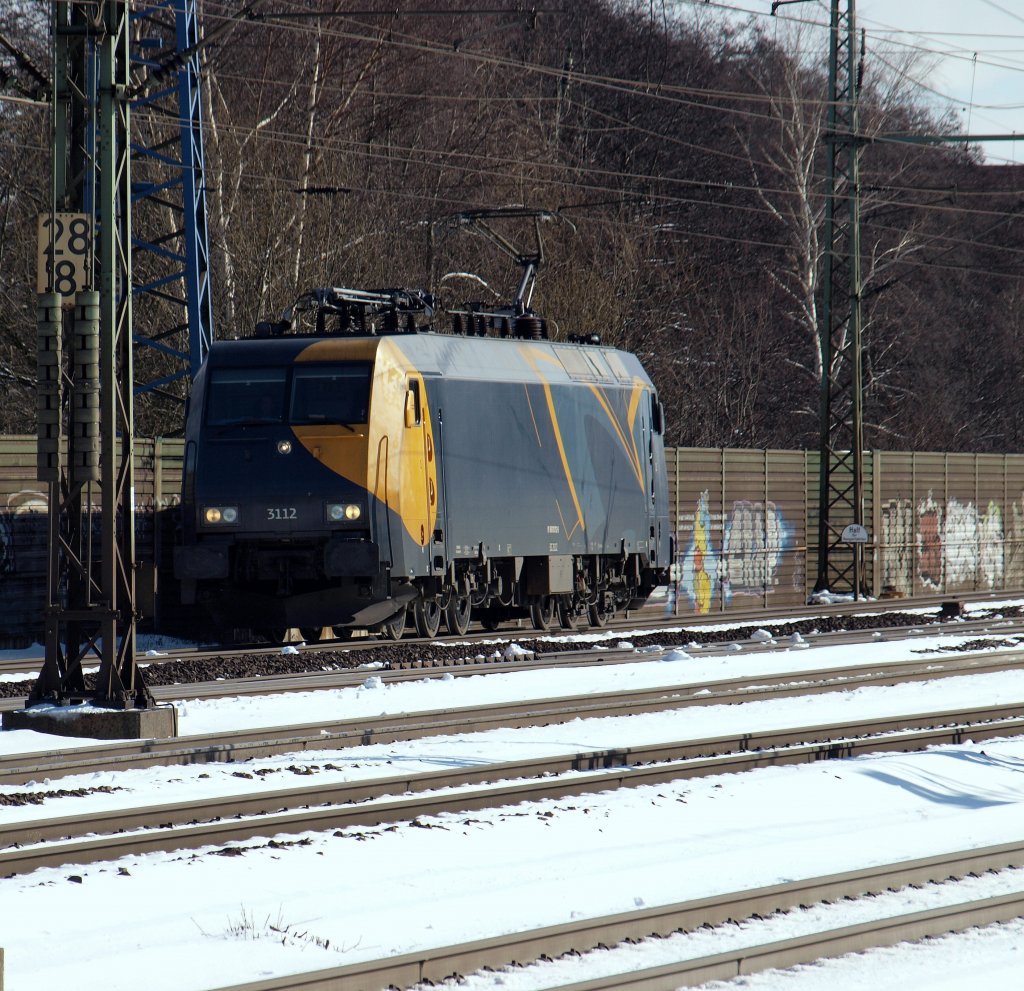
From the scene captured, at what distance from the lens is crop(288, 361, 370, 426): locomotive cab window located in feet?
60.3

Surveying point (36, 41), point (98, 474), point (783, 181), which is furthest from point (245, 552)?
point (783, 181)

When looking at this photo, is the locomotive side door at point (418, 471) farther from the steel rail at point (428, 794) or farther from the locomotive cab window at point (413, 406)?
the steel rail at point (428, 794)

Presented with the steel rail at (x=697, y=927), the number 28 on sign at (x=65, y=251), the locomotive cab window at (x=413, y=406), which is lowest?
the steel rail at (x=697, y=927)

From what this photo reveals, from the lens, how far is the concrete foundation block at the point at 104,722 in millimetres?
12047

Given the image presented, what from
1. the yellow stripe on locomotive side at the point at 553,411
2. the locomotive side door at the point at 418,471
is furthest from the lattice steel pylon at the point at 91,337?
the yellow stripe on locomotive side at the point at 553,411

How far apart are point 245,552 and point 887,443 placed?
3587 centimetres

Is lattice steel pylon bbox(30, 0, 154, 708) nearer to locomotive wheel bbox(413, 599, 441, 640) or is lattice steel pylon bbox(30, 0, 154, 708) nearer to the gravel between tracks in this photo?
the gravel between tracks

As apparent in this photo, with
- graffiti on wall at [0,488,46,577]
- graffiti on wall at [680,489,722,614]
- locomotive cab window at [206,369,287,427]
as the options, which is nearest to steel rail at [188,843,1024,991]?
locomotive cab window at [206,369,287,427]

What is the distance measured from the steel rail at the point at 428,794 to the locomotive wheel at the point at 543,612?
32.7ft

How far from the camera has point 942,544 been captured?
35125 millimetres

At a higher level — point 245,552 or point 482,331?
point 482,331

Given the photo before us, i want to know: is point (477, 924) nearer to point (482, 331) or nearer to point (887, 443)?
point (482, 331)

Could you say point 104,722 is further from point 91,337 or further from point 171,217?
point 171,217

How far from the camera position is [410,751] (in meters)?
11.6
